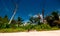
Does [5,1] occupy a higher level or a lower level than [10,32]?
higher

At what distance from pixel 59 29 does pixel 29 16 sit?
0.95 meters

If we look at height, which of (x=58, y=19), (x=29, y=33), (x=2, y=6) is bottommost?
(x=29, y=33)

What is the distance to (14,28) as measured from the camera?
528cm

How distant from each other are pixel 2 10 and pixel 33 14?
35.5 inches

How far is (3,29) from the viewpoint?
523 cm

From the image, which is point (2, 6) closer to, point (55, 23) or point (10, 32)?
point (10, 32)

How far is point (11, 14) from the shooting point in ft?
17.4

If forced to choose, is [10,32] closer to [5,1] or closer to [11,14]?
[11,14]

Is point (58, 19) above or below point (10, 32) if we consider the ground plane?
above

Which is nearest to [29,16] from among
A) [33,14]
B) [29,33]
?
[33,14]

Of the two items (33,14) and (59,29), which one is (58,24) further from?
(33,14)

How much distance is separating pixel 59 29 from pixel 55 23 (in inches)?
8.2

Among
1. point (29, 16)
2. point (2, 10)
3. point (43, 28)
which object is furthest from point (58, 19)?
point (2, 10)

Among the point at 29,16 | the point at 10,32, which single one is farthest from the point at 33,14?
the point at 10,32
